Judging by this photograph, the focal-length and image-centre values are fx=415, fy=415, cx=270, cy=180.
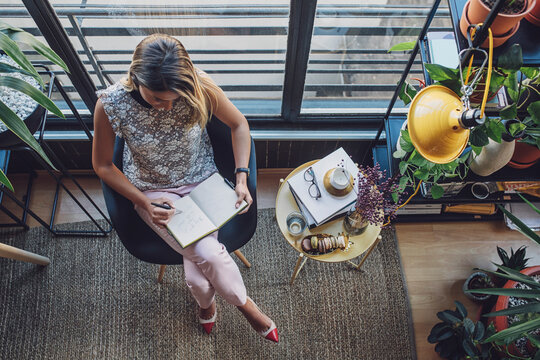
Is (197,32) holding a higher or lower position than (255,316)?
higher

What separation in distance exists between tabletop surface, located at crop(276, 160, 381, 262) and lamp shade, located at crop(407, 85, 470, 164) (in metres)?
0.78

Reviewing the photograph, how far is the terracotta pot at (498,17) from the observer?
121cm

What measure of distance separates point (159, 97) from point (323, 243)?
0.86 m

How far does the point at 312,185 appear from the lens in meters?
1.75

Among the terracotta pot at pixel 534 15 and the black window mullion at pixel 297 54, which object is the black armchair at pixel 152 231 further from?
the terracotta pot at pixel 534 15

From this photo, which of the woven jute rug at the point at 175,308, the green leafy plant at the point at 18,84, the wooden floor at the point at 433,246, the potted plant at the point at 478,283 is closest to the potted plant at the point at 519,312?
the potted plant at the point at 478,283

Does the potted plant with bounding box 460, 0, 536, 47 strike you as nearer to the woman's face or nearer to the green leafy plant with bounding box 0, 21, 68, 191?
the woman's face

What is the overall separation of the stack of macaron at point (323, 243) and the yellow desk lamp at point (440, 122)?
28.6 inches

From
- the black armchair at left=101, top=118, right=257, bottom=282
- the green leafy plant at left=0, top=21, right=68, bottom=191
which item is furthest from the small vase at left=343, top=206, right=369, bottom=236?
the green leafy plant at left=0, top=21, right=68, bottom=191

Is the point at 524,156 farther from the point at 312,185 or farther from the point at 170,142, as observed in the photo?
the point at 170,142

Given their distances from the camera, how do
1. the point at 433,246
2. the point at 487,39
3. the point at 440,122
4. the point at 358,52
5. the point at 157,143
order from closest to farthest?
the point at 440,122
the point at 487,39
the point at 157,143
the point at 358,52
the point at 433,246

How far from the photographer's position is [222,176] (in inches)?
70.1

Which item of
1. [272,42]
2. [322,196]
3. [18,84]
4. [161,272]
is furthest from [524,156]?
[18,84]

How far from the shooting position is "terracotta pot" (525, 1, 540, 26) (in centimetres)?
131
